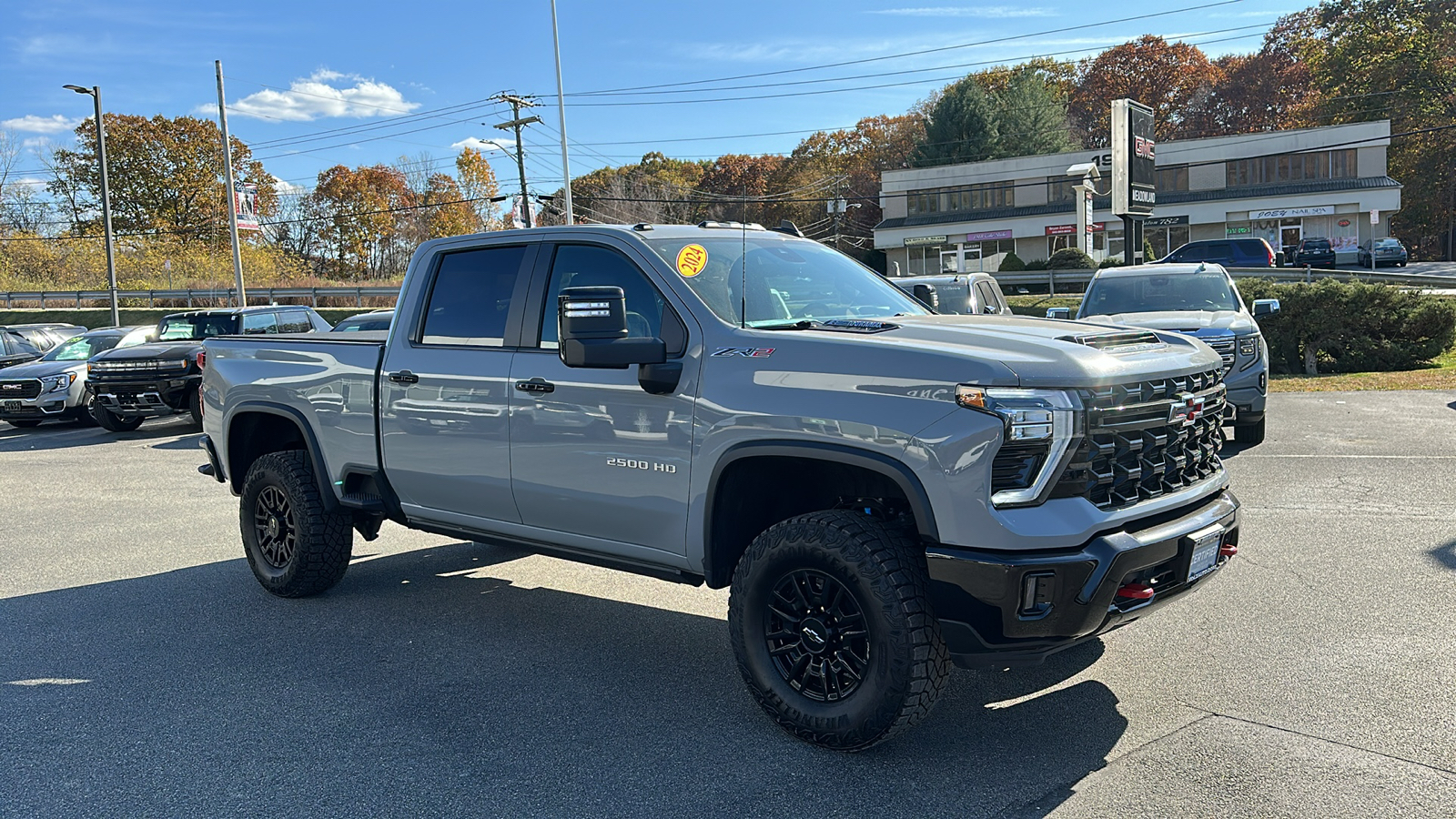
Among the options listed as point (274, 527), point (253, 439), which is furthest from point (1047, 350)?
point (253, 439)

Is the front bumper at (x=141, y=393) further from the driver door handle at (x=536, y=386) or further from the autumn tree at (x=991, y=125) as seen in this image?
the autumn tree at (x=991, y=125)

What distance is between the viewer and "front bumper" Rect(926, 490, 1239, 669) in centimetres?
343

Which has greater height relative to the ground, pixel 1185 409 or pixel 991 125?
pixel 991 125

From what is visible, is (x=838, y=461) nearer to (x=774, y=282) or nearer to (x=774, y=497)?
(x=774, y=497)

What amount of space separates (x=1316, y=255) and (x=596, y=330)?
43877mm

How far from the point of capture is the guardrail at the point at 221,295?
45156 millimetres

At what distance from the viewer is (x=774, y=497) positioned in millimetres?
4402

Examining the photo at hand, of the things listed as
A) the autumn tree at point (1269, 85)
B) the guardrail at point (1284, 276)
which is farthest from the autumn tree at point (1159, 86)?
the guardrail at point (1284, 276)

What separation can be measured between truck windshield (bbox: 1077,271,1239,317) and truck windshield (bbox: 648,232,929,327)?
749 cm

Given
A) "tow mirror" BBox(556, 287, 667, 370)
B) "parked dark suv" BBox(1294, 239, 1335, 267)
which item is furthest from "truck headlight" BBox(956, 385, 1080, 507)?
"parked dark suv" BBox(1294, 239, 1335, 267)

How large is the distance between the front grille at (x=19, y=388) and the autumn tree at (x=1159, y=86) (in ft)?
257

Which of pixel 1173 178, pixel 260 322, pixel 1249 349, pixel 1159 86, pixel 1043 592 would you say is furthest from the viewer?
pixel 1159 86

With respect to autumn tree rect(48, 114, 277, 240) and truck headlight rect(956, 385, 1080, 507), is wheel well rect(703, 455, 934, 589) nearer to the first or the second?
truck headlight rect(956, 385, 1080, 507)

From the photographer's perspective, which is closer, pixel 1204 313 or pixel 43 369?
pixel 1204 313
